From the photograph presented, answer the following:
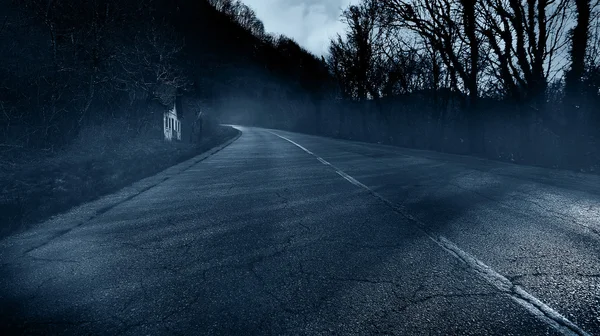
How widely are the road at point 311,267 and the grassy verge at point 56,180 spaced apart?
0.50 meters

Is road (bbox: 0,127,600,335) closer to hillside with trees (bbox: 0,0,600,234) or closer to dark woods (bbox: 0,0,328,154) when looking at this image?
hillside with trees (bbox: 0,0,600,234)

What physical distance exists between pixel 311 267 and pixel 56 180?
809cm

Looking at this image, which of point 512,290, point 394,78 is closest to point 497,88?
point 394,78

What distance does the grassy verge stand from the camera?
17.0ft

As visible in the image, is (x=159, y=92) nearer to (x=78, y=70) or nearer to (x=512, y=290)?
(x=78, y=70)

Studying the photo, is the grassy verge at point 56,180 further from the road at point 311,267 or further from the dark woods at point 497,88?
the dark woods at point 497,88

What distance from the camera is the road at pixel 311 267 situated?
7.44 ft

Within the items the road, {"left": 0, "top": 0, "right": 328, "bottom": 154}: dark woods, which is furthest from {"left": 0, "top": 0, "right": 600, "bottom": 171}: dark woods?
the road

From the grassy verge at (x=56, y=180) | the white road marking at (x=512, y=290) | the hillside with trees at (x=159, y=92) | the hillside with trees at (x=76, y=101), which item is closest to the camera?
the white road marking at (x=512, y=290)

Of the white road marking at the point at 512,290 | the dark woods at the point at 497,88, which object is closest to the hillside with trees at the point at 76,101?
the white road marking at the point at 512,290

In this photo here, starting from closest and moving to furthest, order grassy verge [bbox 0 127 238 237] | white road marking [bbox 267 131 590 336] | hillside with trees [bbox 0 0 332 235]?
1. white road marking [bbox 267 131 590 336]
2. grassy verge [bbox 0 127 238 237]
3. hillside with trees [bbox 0 0 332 235]

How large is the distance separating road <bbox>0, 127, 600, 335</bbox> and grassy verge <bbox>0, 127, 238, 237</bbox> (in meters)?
0.50

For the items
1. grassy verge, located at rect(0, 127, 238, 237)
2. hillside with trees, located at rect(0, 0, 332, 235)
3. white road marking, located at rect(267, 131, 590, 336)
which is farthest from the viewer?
hillside with trees, located at rect(0, 0, 332, 235)

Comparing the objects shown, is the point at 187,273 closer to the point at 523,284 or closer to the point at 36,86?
the point at 523,284
